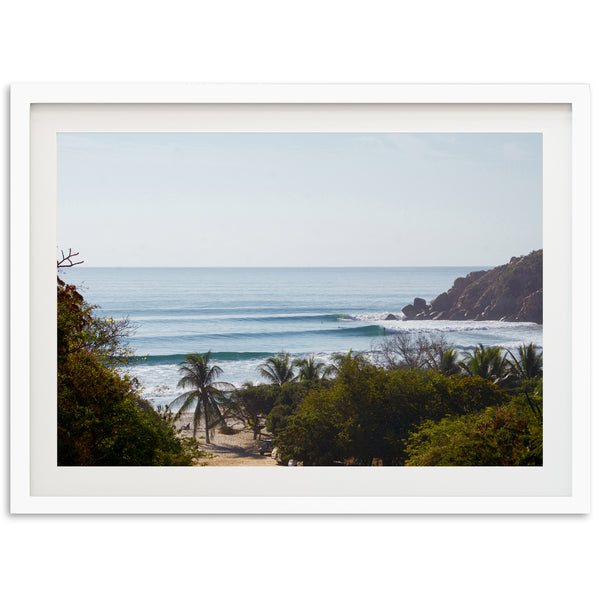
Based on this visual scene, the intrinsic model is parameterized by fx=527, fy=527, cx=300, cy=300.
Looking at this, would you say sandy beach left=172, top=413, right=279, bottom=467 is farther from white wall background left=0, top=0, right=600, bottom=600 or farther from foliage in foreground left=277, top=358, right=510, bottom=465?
white wall background left=0, top=0, right=600, bottom=600

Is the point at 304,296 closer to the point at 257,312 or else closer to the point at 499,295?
the point at 257,312

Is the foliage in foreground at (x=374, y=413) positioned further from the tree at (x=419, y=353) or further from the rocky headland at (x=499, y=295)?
the rocky headland at (x=499, y=295)

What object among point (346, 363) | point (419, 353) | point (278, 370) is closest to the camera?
point (346, 363)

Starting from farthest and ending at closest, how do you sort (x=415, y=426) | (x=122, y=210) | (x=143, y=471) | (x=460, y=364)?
1. (x=122, y=210)
2. (x=460, y=364)
3. (x=415, y=426)
4. (x=143, y=471)

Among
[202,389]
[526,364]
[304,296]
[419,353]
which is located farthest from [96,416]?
[304,296]
